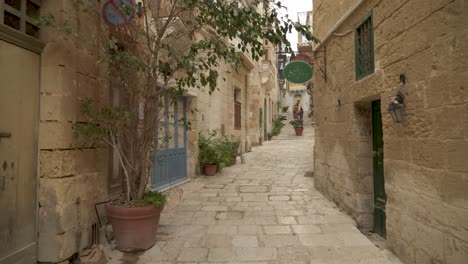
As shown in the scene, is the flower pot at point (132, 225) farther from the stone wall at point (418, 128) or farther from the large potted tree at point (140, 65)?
the stone wall at point (418, 128)

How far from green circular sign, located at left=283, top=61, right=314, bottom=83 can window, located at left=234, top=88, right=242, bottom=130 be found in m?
5.58

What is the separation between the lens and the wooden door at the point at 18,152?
8.14 ft

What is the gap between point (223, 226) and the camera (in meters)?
4.17

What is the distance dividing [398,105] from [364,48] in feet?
4.54

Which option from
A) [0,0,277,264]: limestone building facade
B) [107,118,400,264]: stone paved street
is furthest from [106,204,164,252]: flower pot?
[0,0,277,264]: limestone building facade

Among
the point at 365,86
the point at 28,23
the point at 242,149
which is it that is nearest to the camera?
the point at 28,23

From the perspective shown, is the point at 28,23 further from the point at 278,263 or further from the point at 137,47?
the point at 278,263

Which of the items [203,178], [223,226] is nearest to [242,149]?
[203,178]

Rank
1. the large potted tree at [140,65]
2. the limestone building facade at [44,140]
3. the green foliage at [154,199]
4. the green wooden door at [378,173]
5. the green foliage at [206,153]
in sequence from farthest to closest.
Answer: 1. the green foliage at [206,153]
2. the green wooden door at [378,173]
3. the green foliage at [154,199]
4. the large potted tree at [140,65]
5. the limestone building facade at [44,140]

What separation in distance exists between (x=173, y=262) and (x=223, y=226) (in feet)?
3.89

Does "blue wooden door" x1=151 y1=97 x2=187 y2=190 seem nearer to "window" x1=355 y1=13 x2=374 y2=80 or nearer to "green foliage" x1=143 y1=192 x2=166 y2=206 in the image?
"green foliage" x1=143 y1=192 x2=166 y2=206

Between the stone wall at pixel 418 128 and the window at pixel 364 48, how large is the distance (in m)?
0.11

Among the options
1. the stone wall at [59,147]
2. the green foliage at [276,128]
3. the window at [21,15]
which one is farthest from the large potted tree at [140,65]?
the green foliage at [276,128]

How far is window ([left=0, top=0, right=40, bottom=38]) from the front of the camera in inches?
99.6
